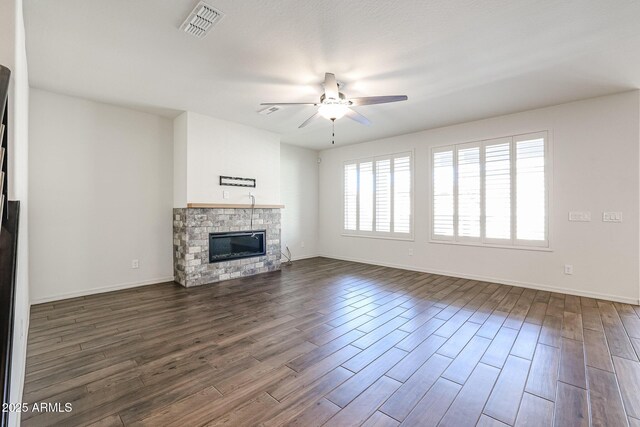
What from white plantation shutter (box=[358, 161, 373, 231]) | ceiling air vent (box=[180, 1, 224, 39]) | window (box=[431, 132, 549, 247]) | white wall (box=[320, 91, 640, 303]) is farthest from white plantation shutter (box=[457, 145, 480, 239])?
ceiling air vent (box=[180, 1, 224, 39])

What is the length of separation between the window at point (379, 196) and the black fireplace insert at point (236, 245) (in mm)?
2363

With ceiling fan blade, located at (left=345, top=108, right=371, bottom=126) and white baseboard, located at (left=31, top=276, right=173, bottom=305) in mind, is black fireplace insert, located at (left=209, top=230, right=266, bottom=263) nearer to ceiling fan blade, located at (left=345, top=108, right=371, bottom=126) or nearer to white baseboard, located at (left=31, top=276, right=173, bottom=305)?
white baseboard, located at (left=31, top=276, right=173, bottom=305)

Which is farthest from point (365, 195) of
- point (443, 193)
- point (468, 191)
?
point (468, 191)

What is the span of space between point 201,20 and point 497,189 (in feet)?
15.9

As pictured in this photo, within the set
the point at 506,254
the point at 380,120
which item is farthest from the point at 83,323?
the point at 506,254

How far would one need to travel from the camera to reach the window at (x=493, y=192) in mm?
4516

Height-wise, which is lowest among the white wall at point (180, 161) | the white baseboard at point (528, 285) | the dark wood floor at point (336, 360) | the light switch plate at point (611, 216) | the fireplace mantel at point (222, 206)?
the dark wood floor at point (336, 360)

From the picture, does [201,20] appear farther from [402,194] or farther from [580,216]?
[580,216]

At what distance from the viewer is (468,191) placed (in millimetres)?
5168

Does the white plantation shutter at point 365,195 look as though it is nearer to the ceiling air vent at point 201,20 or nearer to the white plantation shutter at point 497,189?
the white plantation shutter at point 497,189

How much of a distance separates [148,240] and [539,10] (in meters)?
5.65

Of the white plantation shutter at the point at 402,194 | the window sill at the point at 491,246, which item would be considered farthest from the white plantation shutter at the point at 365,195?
the window sill at the point at 491,246

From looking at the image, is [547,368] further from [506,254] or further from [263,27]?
[263,27]

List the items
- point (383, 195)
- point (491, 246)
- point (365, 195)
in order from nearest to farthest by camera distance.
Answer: point (491, 246)
point (383, 195)
point (365, 195)
